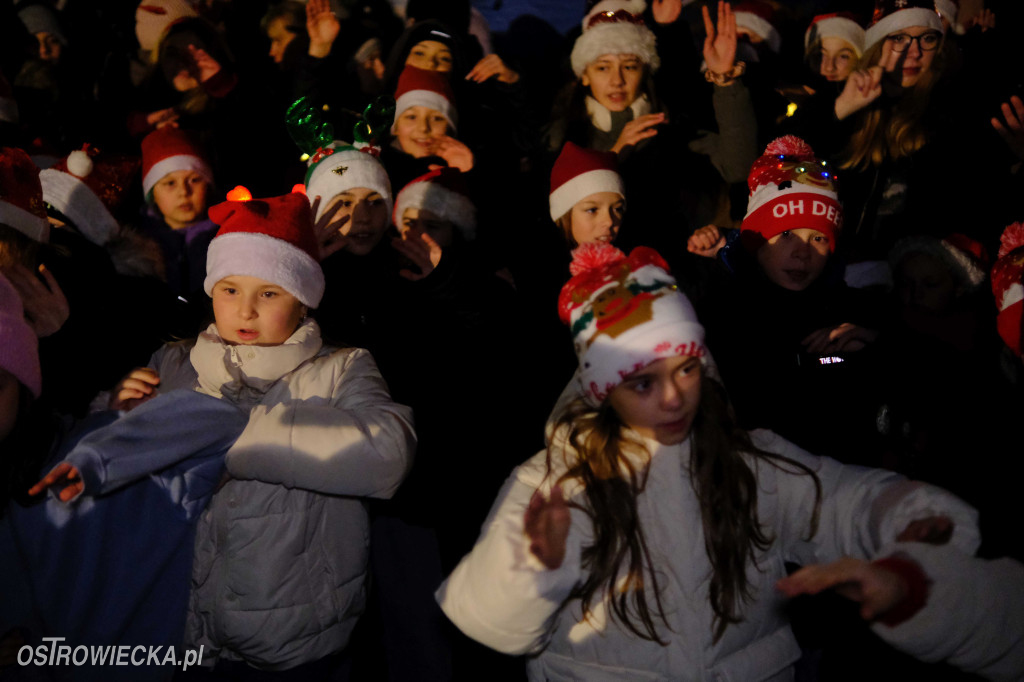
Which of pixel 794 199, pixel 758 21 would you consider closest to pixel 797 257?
pixel 794 199

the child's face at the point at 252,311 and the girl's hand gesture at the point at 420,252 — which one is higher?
the girl's hand gesture at the point at 420,252

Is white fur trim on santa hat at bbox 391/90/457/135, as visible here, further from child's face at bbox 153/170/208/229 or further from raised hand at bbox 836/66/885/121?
raised hand at bbox 836/66/885/121

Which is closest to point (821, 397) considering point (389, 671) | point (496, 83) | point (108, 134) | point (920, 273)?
point (920, 273)

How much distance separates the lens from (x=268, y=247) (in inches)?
101

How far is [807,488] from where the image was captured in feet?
6.66

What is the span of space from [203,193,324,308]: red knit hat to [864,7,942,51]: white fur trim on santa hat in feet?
10.9

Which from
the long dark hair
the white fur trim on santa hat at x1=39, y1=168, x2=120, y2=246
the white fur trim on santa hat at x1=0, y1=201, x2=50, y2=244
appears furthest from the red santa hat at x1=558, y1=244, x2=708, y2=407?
the white fur trim on santa hat at x1=39, y1=168, x2=120, y2=246

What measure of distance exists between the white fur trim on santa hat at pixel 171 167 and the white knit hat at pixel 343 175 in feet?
2.47

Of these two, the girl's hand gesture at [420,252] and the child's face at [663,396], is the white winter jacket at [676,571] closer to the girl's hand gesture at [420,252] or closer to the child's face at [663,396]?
the child's face at [663,396]

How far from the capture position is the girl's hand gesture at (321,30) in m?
4.79

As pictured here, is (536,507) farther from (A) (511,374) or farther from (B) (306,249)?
(B) (306,249)

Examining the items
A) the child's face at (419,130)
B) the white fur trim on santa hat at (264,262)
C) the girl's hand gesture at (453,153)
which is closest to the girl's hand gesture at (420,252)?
the white fur trim on santa hat at (264,262)

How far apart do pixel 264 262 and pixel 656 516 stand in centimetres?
153

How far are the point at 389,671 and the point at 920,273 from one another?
301 cm
